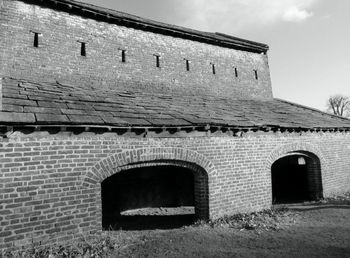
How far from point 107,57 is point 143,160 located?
16.7 feet

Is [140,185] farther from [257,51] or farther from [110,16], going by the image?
[257,51]

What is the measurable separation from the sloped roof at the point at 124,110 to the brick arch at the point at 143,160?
68 cm

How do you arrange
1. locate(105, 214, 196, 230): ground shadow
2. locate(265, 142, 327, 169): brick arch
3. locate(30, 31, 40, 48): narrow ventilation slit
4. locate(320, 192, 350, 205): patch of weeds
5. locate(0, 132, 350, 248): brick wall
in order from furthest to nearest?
1. locate(320, 192, 350, 205): patch of weeds
2. locate(265, 142, 327, 169): brick arch
3. locate(30, 31, 40, 48): narrow ventilation slit
4. locate(105, 214, 196, 230): ground shadow
5. locate(0, 132, 350, 248): brick wall

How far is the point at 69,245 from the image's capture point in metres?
5.20

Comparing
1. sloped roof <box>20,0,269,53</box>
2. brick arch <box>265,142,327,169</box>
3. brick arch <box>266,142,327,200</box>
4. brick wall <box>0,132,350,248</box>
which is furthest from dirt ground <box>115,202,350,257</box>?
sloped roof <box>20,0,269,53</box>

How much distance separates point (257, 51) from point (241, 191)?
8973 millimetres

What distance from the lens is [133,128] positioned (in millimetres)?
6031

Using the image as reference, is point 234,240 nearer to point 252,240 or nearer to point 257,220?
point 252,240

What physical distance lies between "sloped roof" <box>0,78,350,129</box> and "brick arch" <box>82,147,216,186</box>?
2.24 ft

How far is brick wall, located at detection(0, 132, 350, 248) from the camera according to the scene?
483 centimetres

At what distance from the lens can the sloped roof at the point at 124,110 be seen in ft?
17.5

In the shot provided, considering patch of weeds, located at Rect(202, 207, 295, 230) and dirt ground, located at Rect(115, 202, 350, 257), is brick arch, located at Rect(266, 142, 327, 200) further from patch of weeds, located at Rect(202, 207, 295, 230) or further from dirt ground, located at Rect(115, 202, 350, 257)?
patch of weeds, located at Rect(202, 207, 295, 230)

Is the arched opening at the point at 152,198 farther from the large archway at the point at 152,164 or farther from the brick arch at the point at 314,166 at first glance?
the brick arch at the point at 314,166

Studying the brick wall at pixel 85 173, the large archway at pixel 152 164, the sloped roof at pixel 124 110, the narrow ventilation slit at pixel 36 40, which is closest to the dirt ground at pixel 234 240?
the brick wall at pixel 85 173
